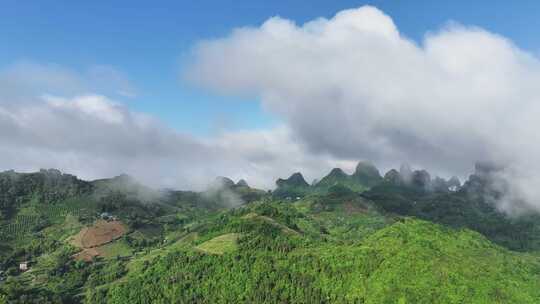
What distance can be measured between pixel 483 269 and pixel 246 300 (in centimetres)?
10757

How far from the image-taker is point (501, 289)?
579 feet

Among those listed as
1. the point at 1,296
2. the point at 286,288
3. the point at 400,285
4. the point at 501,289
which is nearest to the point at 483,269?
the point at 501,289

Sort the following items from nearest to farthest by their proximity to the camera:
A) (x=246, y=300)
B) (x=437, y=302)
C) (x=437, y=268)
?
(x=437, y=302) < (x=437, y=268) < (x=246, y=300)

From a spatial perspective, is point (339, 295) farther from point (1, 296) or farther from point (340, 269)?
point (1, 296)

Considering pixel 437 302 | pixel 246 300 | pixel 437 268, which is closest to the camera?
pixel 437 302

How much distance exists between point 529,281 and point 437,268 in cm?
4835

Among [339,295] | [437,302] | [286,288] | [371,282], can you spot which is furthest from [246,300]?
[437,302]

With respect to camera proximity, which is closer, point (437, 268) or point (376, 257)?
point (437, 268)

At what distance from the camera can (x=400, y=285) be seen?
584ft

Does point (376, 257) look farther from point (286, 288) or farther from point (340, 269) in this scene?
point (286, 288)

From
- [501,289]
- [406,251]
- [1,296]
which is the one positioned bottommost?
[1,296]

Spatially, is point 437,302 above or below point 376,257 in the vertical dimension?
below

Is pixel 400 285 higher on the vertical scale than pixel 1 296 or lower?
higher

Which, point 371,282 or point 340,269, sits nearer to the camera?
point 371,282
